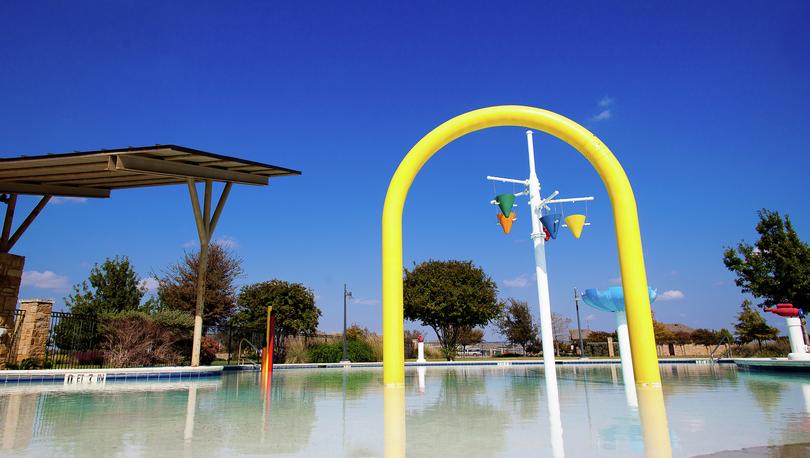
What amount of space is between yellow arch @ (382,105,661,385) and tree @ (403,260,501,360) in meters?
21.9

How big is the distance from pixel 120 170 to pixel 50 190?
509 centimetres

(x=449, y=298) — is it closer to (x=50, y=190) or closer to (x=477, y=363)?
(x=477, y=363)

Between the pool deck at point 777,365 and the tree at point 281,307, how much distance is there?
20339 mm

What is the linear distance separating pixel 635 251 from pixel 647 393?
6.62 ft

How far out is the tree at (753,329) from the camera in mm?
28484

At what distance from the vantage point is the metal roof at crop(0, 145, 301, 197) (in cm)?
1216

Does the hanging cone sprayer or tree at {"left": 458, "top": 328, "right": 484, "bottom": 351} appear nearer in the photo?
the hanging cone sprayer

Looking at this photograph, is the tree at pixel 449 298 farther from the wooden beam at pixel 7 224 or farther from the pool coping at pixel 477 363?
the wooden beam at pixel 7 224

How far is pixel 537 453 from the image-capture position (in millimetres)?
3361

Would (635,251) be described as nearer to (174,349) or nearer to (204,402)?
(204,402)

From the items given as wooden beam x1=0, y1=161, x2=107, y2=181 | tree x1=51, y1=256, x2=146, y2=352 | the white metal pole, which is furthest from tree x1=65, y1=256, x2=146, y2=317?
the white metal pole

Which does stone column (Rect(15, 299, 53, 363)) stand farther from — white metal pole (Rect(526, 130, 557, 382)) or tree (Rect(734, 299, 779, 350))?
tree (Rect(734, 299, 779, 350))

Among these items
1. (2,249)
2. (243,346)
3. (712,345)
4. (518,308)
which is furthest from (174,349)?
(712,345)

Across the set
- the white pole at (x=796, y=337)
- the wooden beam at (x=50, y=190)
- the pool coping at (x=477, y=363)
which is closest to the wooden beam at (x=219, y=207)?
the wooden beam at (x=50, y=190)
